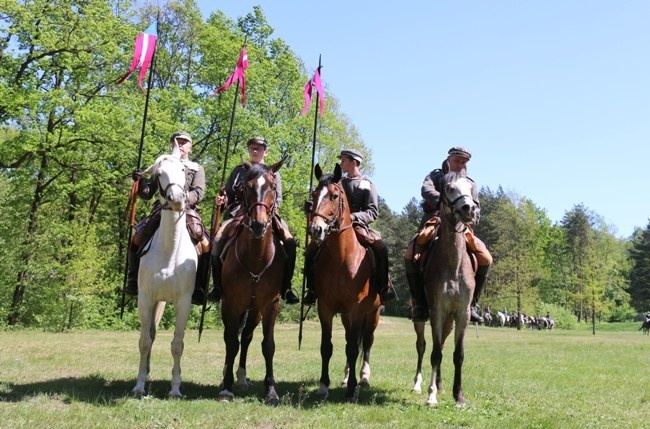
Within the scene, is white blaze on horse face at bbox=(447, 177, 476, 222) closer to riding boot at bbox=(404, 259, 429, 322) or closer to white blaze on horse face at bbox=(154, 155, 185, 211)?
riding boot at bbox=(404, 259, 429, 322)

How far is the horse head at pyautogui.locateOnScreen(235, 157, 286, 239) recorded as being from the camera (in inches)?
334

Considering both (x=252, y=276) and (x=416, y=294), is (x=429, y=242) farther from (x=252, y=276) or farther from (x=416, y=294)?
(x=252, y=276)

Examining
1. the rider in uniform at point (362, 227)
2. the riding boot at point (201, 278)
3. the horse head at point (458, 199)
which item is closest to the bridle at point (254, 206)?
the rider in uniform at point (362, 227)

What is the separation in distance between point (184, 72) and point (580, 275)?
4631cm

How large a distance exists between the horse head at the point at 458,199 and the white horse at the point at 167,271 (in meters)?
4.06

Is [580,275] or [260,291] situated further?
[580,275]

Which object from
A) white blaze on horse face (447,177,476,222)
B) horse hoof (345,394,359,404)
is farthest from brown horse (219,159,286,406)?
white blaze on horse face (447,177,476,222)

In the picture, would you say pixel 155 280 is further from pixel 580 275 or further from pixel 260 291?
pixel 580 275

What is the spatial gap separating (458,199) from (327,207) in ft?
6.45

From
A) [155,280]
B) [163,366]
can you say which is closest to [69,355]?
[163,366]

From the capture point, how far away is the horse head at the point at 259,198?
8.49 m

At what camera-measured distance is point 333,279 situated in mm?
9445

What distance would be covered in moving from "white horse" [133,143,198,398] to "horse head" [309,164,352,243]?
208cm

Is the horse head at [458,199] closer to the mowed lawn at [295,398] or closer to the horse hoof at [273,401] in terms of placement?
the mowed lawn at [295,398]
